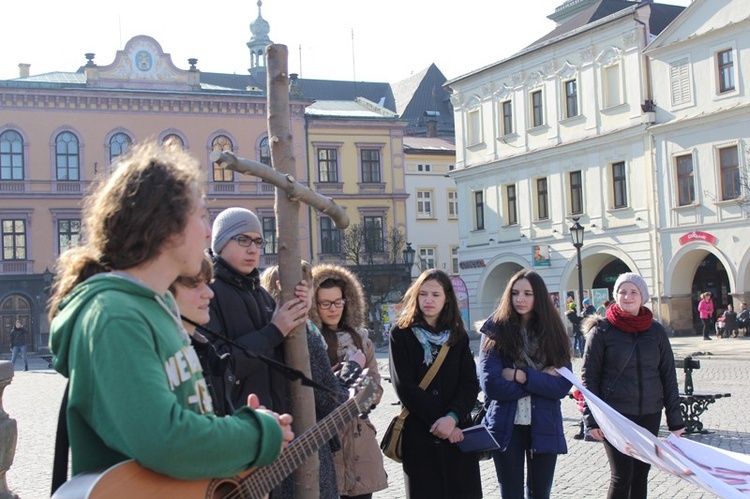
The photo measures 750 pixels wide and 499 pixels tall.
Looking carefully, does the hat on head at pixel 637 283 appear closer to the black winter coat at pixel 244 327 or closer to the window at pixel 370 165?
the black winter coat at pixel 244 327

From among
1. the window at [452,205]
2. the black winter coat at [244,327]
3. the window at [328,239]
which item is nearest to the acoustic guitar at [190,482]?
the black winter coat at [244,327]

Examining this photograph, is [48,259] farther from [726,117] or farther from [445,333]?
[445,333]

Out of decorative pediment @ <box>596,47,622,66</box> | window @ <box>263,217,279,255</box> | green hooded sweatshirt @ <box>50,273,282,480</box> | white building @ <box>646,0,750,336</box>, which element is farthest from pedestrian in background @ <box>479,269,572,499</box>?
window @ <box>263,217,279,255</box>

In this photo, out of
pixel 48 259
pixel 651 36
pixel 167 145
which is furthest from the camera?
pixel 48 259

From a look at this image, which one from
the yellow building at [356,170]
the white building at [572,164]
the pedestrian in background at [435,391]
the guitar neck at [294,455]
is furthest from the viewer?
the yellow building at [356,170]

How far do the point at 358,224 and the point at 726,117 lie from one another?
22.5m

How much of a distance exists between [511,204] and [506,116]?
410cm

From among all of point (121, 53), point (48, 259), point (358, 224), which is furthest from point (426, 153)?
point (48, 259)

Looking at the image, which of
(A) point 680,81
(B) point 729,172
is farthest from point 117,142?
(B) point 729,172

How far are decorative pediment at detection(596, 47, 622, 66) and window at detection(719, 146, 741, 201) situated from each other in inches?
242

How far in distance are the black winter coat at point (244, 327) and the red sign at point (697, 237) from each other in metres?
32.7

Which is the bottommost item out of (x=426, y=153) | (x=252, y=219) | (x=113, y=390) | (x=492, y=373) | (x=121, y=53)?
(x=492, y=373)

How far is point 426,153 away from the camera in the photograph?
58.8 meters

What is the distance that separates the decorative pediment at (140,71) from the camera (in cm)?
4869
